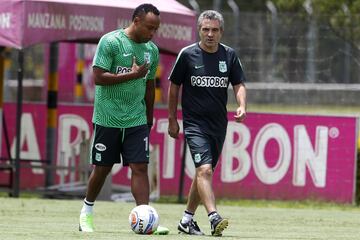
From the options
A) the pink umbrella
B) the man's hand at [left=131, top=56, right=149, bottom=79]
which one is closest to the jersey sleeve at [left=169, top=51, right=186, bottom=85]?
the man's hand at [left=131, top=56, right=149, bottom=79]

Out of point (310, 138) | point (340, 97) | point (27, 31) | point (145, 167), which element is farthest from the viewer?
point (340, 97)

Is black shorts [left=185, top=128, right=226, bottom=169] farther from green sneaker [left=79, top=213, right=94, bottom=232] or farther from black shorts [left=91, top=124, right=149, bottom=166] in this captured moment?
green sneaker [left=79, top=213, right=94, bottom=232]

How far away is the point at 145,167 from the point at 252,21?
34.6ft

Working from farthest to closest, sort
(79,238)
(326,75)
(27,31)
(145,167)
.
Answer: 1. (326,75)
2. (27,31)
3. (145,167)
4. (79,238)

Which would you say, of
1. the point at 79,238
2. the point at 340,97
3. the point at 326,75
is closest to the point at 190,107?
the point at 79,238

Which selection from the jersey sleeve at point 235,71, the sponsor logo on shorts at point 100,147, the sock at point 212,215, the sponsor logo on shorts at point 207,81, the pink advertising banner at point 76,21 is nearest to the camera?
the sock at point 212,215

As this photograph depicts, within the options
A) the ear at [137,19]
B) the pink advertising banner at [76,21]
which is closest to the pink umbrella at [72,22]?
the pink advertising banner at [76,21]

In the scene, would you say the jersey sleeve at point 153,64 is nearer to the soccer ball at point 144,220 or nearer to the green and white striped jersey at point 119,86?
the green and white striped jersey at point 119,86

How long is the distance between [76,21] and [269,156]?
3810mm

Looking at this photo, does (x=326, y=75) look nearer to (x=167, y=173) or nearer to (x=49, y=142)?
(x=167, y=173)

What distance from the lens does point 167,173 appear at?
19844mm

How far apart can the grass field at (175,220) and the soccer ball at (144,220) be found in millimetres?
135

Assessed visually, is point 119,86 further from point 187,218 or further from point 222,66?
point 187,218

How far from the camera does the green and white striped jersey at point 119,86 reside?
456 inches
